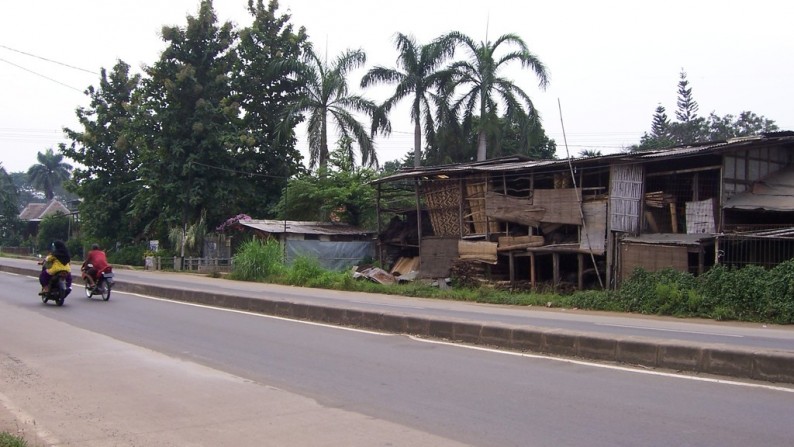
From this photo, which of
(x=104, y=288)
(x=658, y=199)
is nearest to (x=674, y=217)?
(x=658, y=199)

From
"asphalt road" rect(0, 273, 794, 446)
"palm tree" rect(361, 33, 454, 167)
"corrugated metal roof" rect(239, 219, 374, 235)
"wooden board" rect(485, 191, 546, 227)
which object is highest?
"palm tree" rect(361, 33, 454, 167)

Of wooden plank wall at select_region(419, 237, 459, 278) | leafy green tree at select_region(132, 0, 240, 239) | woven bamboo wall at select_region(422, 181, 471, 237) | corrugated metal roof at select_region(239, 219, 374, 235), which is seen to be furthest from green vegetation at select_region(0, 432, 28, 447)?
leafy green tree at select_region(132, 0, 240, 239)

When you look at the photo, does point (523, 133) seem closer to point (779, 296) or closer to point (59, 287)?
point (779, 296)

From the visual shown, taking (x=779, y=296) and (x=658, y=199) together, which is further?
(x=658, y=199)

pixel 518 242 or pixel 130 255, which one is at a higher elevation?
pixel 518 242

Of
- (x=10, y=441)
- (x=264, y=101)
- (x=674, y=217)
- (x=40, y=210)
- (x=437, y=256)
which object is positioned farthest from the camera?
(x=40, y=210)

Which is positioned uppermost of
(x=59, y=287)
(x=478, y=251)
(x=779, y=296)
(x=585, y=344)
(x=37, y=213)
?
(x=37, y=213)

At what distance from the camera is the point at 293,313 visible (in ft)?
47.4

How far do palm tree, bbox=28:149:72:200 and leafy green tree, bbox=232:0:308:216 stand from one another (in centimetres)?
6890

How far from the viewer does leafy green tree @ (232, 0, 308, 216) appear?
4391cm

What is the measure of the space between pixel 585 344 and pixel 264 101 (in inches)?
1572

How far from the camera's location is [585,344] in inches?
356

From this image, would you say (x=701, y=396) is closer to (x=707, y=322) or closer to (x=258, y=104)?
(x=707, y=322)

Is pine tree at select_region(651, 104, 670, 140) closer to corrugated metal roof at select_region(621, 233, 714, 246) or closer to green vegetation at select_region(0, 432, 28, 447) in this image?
corrugated metal roof at select_region(621, 233, 714, 246)
